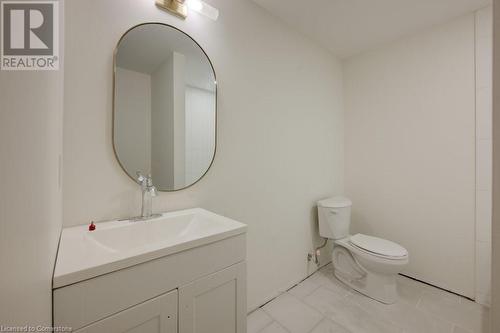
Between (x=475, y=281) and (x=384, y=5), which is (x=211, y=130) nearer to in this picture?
(x=384, y=5)

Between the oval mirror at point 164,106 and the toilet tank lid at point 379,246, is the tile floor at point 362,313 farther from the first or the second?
the oval mirror at point 164,106

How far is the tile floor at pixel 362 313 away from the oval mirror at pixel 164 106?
1197 millimetres

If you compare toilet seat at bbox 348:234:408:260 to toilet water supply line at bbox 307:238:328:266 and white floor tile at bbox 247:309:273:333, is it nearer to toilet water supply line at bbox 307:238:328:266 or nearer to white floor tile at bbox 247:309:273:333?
toilet water supply line at bbox 307:238:328:266

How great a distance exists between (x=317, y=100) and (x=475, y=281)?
6.66 ft

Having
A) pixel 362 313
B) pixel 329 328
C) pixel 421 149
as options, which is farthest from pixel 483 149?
pixel 329 328

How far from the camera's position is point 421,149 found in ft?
6.48

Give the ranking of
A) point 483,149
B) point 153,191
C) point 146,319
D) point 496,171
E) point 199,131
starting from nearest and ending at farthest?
point 496,171
point 146,319
point 153,191
point 199,131
point 483,149

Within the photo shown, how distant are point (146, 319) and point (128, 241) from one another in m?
0.38

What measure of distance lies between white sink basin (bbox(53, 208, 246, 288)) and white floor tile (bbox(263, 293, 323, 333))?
973 millimetres

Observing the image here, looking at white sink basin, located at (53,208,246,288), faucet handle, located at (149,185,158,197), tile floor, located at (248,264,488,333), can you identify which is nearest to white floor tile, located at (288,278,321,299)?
tile floor, located at (248,264,488,333)

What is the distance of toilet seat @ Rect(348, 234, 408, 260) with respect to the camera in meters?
1.62

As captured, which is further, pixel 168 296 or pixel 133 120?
pixel 133 120

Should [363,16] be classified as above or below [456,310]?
above

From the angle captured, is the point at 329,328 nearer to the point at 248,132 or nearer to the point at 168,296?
the point at 168,296
